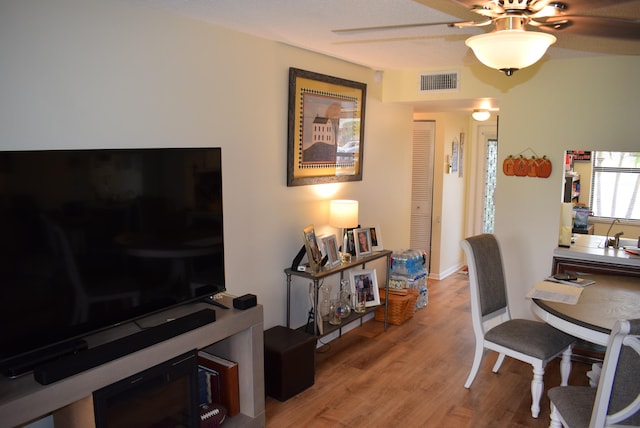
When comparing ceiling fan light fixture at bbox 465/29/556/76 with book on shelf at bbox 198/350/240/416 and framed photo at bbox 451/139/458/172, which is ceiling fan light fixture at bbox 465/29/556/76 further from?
framed photo at bbox 451/139/458/172

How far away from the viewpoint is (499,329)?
3.38 m

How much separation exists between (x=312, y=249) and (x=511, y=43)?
2148 mm

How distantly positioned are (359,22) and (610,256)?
2552 millimetres

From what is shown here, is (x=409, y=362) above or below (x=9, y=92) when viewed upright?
below

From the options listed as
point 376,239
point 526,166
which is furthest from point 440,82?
point 376,239

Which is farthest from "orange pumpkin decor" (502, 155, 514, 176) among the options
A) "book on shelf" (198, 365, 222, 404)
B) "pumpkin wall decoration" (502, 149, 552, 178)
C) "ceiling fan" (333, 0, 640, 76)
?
"book on shelf" (198, 365, 222, 404)

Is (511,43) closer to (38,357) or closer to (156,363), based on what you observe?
(156,363)

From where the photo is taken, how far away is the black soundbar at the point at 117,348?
1942mm

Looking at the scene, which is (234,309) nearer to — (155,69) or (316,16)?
(155,69)

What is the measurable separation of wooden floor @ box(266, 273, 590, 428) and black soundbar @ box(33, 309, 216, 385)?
979 millimetres

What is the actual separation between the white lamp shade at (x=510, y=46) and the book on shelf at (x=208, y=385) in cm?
213

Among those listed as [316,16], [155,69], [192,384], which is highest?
[316,16]

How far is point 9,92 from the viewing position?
220 centimetres

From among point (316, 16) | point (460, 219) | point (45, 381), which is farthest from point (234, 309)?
point (460, 219)
